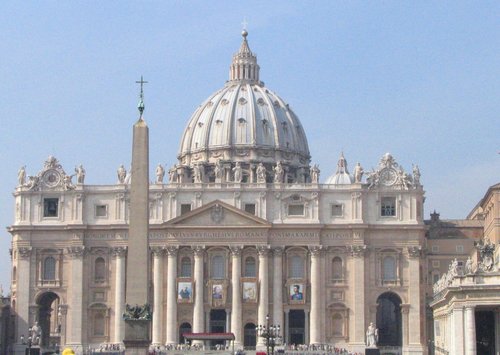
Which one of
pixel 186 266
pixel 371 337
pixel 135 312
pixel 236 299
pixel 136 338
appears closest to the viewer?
pixel 135 312

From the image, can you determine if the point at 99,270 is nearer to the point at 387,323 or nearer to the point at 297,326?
the point at 297,326

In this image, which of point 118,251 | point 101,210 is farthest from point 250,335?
point 101,210

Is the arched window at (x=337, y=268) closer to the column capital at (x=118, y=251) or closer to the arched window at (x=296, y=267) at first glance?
the arched window at (x=296, y=267)

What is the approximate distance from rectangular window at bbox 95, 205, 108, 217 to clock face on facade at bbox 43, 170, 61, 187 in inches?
185

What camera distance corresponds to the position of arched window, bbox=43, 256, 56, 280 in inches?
4439

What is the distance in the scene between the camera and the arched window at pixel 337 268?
111m

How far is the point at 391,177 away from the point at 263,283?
1529 centimetres

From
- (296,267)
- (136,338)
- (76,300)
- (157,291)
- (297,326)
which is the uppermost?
(296,267)

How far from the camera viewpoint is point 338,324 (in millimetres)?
110750

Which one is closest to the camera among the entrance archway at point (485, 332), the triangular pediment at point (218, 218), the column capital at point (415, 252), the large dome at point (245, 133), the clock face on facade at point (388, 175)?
the entrance archway at point (485, 332)

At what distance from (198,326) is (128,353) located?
196ft

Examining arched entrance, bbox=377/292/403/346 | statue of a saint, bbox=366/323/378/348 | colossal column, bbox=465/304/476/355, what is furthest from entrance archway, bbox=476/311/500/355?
arched entrance, bbox=377/292/403/346

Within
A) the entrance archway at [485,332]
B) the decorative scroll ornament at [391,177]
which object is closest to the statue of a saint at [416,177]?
the decorative scroll ornament at [391,177]

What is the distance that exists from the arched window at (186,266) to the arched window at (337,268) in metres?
13.0
